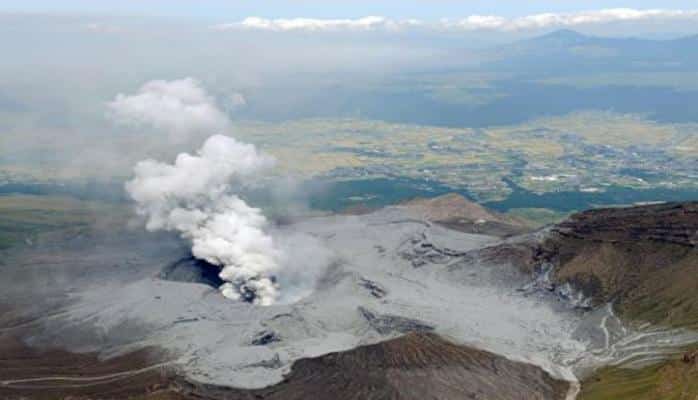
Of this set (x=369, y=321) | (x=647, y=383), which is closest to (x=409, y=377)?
(x=369, y=321)

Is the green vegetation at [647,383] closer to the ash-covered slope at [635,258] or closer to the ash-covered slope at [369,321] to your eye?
the ash-covered slope at [369,321]

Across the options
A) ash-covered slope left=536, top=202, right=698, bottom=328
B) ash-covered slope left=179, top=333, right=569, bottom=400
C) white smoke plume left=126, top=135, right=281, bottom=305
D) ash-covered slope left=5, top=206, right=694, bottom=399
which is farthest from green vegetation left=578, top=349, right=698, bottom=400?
white smoke plume left=126, top=135, right=281, bottom=305

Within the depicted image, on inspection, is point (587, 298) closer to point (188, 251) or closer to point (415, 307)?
point (415, 307)

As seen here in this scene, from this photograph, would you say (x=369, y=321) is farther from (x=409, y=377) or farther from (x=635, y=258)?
(x=635, y=258)

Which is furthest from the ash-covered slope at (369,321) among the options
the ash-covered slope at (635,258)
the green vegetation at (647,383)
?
the green vegetation at (647,383)

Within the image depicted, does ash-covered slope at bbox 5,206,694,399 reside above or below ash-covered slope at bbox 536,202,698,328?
below

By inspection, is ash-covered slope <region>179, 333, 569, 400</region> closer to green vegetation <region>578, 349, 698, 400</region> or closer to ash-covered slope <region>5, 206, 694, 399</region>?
ash-covered slope <region>5, 206, 694, 399</region>
